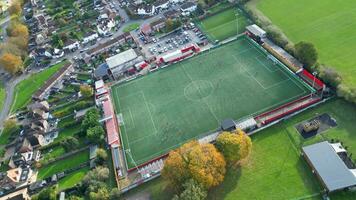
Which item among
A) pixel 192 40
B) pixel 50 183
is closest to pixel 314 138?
pixel 192 40

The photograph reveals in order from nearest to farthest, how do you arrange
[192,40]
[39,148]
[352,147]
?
1. [352,147]
2. [39,148]
3. [192,40]

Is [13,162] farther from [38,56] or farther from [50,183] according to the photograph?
[38,56]

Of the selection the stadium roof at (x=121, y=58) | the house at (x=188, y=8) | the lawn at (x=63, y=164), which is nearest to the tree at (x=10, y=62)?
the stadium roof at (x=121, y=58)

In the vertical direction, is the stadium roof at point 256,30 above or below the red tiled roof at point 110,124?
above

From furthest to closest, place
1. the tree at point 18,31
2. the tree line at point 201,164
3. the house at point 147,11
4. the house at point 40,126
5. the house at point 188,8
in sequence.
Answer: the house at point 147,11
the tree at point 18,31
the house at point 188,8
the house at point 40,126
the tree line at point 201,164

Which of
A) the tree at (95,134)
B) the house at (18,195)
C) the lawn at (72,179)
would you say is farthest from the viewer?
the tree at (95,134)

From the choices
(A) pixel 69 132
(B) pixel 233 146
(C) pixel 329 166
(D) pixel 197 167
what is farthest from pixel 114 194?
(C) pixel 329 166

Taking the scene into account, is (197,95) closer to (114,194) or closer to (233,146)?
(233,146)

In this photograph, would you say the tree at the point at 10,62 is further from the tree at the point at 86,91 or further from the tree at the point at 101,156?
the tree at the point at 101,156
